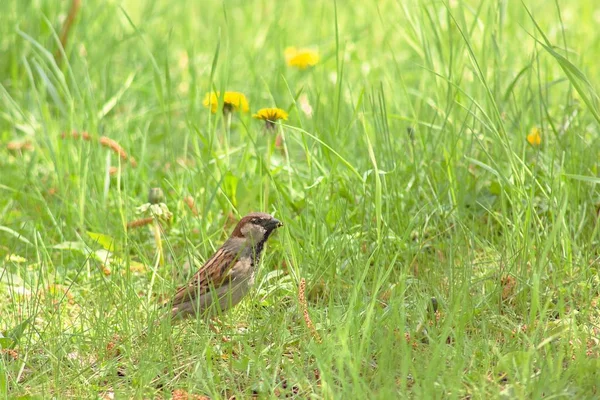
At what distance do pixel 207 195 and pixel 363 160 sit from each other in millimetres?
850

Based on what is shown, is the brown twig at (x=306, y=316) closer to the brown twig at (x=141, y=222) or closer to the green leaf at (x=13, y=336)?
the green leaf at (x=13, y=336)

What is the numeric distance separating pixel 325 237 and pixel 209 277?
0.61 m

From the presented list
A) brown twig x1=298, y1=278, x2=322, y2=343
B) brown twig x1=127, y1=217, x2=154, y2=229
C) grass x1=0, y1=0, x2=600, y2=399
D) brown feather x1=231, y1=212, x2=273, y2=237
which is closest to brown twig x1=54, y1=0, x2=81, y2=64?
grass x1=0, y1=0, x2=600, y2=399

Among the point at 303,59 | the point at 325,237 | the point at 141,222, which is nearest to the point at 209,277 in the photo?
the point at 325,237

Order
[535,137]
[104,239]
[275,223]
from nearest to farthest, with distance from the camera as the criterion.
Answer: [275,223] < [104,239] < [535,137]

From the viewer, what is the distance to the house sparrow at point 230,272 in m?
4.05

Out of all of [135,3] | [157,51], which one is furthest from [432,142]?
[135,3]

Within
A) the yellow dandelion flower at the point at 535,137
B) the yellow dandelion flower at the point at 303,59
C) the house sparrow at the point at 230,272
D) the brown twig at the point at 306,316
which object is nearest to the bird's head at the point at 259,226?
the house sparrow at the point at 230,272

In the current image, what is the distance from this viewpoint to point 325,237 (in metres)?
4.46

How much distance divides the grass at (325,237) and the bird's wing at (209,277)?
10 centimetres

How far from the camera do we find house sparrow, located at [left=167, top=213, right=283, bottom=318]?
13.3ft

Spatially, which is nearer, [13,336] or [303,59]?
[13,336]

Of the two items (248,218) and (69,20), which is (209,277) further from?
(69,20)

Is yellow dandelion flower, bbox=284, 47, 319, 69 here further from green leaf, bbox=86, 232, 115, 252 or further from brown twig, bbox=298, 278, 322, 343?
brown twig, bbox=298, 278, 322, 343
